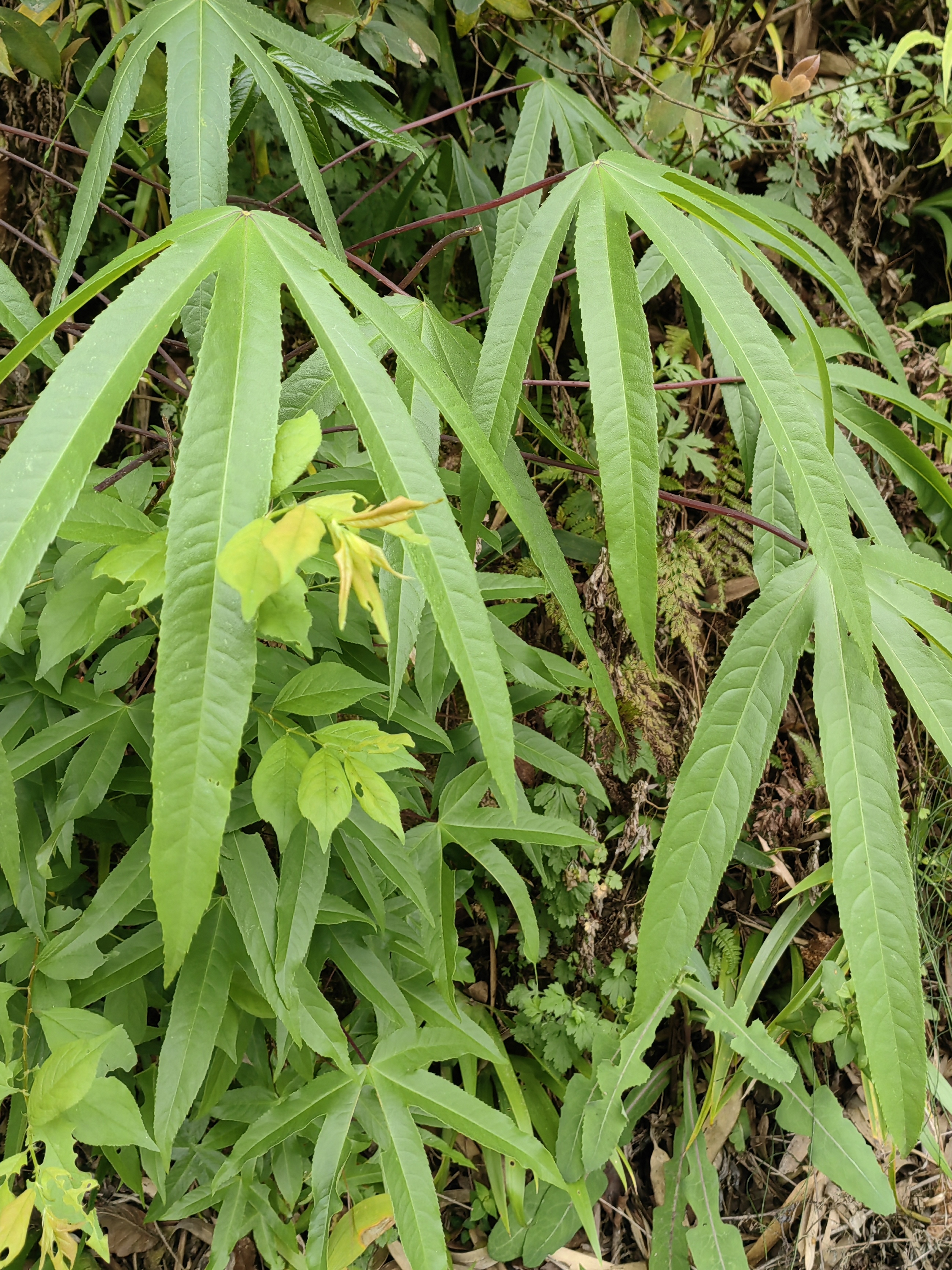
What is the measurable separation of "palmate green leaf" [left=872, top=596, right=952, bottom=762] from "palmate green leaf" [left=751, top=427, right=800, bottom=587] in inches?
6.0

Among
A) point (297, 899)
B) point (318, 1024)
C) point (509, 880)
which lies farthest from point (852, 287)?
point (318, 1024)

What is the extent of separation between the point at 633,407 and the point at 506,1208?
4.16ft

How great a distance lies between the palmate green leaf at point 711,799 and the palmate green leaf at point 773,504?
0.62 ft

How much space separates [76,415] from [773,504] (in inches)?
25.8

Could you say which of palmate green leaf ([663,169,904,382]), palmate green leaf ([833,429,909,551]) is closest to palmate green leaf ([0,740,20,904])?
palmate green leaf ([663,169,904,382])

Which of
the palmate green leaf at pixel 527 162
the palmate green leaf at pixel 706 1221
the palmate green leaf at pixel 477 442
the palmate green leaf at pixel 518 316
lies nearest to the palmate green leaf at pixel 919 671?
the palmate green leaf at pixel 477 442

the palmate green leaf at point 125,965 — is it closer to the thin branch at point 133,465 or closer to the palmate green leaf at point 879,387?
the thin branch at point 133,465

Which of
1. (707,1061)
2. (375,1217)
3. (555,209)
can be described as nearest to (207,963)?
(375,1217)

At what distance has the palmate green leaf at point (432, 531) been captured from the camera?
1.44ft

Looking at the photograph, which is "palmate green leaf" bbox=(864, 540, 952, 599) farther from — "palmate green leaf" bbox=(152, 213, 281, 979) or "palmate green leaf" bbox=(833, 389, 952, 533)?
"palmate green leaf" bbox=(152, 213, 281, 979)

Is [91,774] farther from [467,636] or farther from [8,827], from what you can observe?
[467,636]

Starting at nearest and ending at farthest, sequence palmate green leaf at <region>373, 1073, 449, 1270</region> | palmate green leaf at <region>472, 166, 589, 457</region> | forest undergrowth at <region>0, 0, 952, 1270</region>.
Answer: forest undergrowth at <region>0, 0, 952, 1270</region>
palmate green leaf at <region>472, 166, 589, 457</region>
palmate green leaf at <region>373, 1073, 449, 1270</region>

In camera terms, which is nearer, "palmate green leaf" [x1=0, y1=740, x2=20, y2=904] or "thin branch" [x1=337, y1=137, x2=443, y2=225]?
"palmate green leaf" [x1=0, y1=740, x2=20, y2=904]

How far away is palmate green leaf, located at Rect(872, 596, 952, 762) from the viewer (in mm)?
643
